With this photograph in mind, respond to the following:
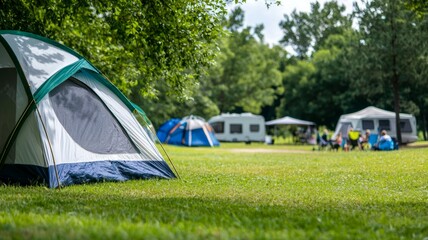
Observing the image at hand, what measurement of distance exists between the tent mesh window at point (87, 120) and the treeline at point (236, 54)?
82.1 inches

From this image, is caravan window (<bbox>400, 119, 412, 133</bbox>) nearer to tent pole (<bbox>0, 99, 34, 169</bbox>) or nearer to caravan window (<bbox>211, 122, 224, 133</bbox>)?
caravan window (<bbox>211, 122, 224, 133</bbox>)

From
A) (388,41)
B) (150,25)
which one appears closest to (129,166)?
(150,25)

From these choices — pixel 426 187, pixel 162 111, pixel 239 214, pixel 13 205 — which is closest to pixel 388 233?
pixel 239 214

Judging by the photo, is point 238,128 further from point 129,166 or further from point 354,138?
point 129,166

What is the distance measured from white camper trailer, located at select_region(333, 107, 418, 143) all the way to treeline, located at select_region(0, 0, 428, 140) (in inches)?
65.6

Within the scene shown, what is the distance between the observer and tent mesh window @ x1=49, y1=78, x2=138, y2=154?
956 centimetres

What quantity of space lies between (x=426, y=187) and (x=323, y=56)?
157 ft

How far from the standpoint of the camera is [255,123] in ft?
144

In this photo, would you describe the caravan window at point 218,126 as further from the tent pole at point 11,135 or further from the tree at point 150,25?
the tent pole at point 11,135

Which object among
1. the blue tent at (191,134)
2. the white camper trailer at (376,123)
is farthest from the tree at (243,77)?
the white camper trailer at (376,123)

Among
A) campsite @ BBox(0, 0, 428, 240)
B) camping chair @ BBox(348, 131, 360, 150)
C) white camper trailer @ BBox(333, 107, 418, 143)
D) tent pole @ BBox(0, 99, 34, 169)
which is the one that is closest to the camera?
campsite @ BBox(0, 0, 428, 240)

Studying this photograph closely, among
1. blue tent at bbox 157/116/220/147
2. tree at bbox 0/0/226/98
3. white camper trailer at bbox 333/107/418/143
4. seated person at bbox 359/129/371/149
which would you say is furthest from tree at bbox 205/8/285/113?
tree at bbox 0/0/226/98

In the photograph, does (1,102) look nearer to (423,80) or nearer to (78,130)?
(78,130)

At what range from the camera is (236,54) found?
5588 centimetres
